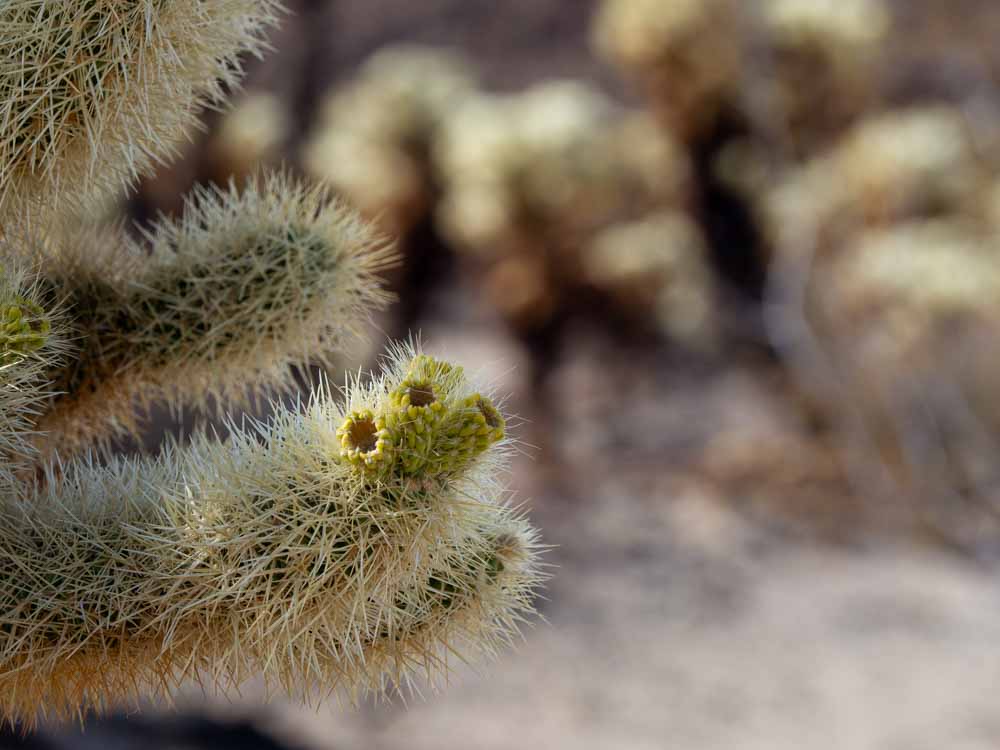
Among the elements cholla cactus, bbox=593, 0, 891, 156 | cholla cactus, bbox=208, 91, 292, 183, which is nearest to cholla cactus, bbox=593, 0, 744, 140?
cholla cactus, bbox=593, 0, 891, 156

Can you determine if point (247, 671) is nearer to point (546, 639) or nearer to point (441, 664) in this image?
point (441, 664)

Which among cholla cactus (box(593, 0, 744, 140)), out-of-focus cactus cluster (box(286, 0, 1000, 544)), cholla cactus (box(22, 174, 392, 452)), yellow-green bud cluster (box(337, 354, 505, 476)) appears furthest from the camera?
cholla cactus (box(593, 0, 744, 140))

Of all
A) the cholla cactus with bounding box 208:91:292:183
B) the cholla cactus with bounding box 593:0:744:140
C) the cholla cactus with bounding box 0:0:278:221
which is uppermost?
the cholla cactus with bounding box 593:0:744:140

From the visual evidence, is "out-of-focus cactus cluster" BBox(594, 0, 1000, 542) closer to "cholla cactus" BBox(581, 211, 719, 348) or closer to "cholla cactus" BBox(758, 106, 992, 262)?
"cholla cactus" BBox(758, 106, 992, 262)

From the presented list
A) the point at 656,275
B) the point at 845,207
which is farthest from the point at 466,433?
the point at 845,207

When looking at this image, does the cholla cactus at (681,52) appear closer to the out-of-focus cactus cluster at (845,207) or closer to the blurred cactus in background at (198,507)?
the out-of-focus cactus cluster at (845,207)

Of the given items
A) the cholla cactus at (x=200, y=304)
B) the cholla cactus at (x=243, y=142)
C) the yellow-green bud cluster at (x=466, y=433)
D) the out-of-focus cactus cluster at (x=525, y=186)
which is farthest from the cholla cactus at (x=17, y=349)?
the cholla cactus at (x=243, y=142)
